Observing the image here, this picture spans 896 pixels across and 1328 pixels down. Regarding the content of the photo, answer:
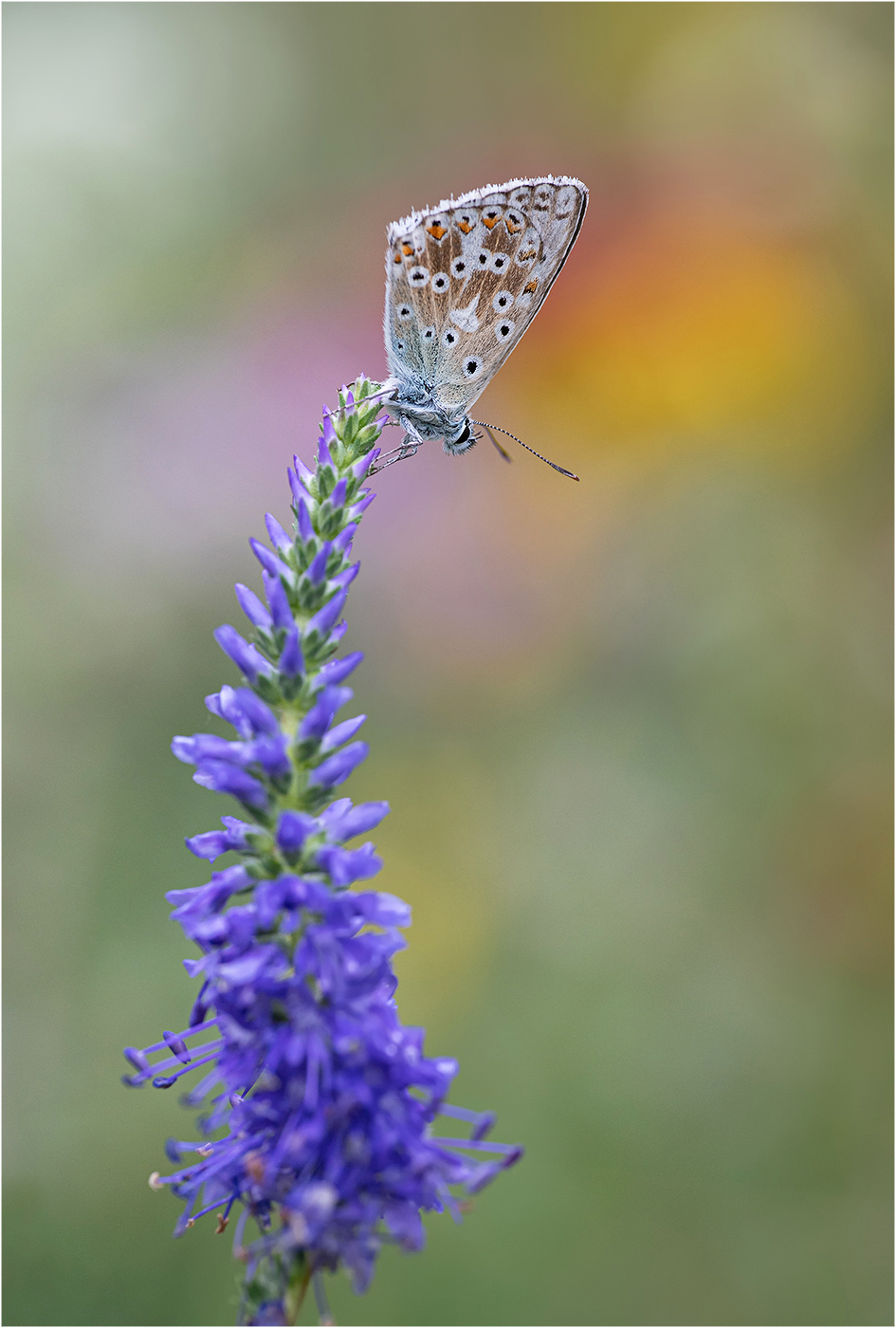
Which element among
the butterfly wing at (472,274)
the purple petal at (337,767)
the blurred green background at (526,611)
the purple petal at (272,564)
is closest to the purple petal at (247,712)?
the purple petal at (337,767)

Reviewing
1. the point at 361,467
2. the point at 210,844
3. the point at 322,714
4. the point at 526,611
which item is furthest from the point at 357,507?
the point at 526,611

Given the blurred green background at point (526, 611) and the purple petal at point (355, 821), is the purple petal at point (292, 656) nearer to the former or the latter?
the purple petal at point (355, 821)

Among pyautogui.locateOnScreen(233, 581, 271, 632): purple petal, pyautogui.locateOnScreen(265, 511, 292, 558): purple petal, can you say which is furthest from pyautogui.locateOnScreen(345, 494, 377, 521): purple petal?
pyautogui.locateOnScreen(233, 581, 271, 632): purple petal

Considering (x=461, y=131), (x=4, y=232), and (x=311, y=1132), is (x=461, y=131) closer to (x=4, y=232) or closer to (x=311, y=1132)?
(x=4, y=232)

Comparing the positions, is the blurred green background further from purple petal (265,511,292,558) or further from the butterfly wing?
purple petal (265,511,292,558)

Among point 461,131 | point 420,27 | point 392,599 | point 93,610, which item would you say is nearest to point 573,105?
point 461,131

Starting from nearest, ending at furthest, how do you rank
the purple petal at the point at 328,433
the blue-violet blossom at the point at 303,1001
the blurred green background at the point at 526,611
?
the blue-violet blossom at the point at 303,1001
the purple petal at the point at 328,433
the blurred green background at the point at 526,611
